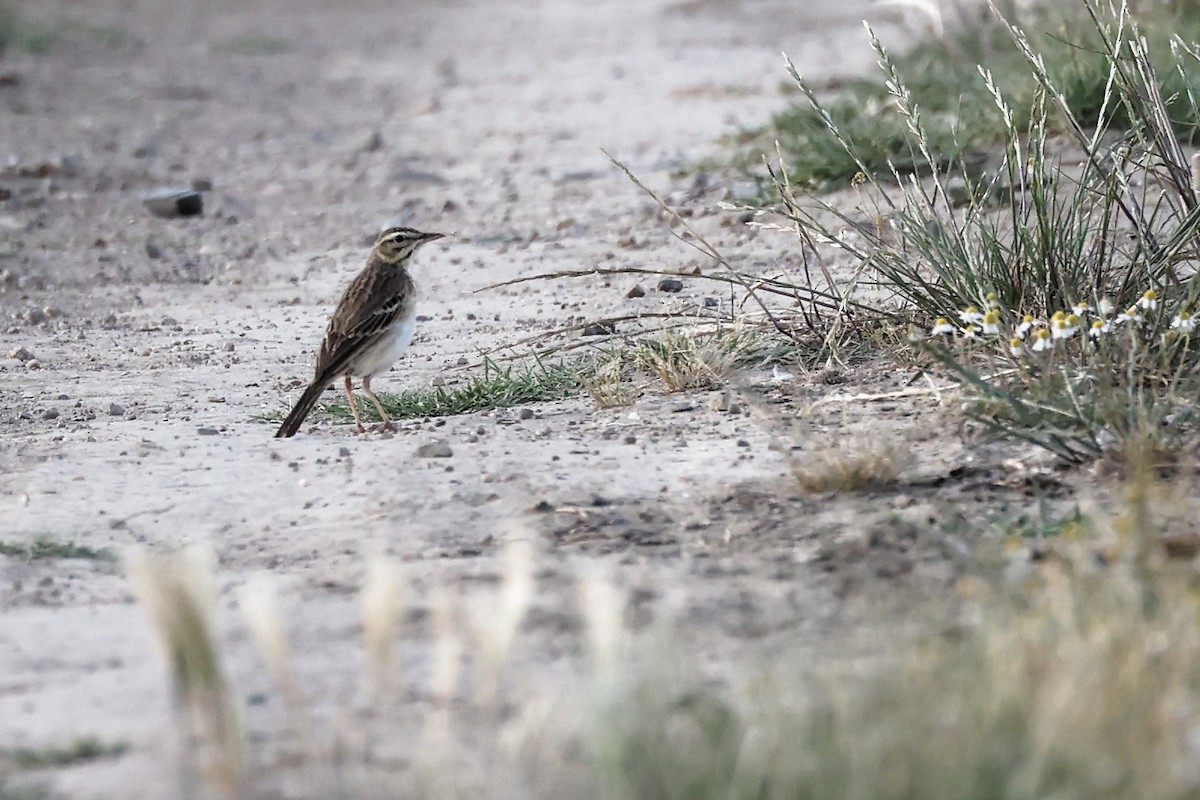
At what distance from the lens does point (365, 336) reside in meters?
6.29

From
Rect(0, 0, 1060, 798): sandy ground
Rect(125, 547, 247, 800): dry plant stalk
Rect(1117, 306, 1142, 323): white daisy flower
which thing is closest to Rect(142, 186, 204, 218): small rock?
Rect(0, 0, 1060, 798): sandy ground

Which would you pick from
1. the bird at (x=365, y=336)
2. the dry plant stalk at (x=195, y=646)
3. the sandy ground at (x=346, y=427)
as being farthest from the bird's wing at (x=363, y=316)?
the dry plant stalk at (x=195, y=646)

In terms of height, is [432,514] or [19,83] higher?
[19,83]

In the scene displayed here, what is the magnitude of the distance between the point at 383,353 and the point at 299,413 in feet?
1.54

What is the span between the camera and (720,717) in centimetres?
291

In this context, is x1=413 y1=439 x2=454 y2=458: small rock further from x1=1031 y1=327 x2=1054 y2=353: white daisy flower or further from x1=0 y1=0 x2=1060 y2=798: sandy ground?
x1=1031 y1=327 x2=1054 y2=353: white daisy flower

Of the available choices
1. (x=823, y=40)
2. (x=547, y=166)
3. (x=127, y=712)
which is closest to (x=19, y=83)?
(x=547, y=166)

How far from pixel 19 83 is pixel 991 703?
1479cm

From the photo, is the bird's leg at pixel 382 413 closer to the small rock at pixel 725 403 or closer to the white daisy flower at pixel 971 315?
the small rock at pixel 725 403

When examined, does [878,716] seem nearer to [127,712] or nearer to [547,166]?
[127,712]

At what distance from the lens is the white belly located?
20.6ft

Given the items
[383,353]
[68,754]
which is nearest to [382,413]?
[383,353]

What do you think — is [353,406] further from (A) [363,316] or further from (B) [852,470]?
(B) [852,470]

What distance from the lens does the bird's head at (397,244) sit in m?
6.90
